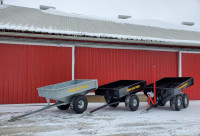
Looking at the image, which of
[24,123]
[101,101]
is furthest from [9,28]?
[101,101]

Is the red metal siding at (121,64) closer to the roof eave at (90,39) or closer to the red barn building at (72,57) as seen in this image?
the red barn building at (72,57)

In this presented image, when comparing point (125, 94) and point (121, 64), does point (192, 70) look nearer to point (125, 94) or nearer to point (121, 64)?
point (121, 64)

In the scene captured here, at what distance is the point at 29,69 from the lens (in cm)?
985

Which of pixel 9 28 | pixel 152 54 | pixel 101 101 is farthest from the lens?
pixel 152 54

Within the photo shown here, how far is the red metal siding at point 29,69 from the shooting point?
9.50 meters

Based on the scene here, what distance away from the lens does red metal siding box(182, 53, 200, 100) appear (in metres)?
12.6

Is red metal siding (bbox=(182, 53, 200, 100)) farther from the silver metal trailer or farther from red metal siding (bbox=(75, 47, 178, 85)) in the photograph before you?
the silver metal trailer

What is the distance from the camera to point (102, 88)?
9266 millimetres

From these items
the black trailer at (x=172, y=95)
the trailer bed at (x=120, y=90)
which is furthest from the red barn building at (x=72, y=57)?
the black trailer at (x=172, y=95)

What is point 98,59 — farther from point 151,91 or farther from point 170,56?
point 170,56

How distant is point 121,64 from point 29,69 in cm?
440

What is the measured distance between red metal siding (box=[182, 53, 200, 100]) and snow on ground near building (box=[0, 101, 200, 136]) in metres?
4.70

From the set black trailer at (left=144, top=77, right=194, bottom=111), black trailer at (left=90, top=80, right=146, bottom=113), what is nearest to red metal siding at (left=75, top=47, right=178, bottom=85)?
black trailer at (left=90, top=80, right=146, bottom=113)

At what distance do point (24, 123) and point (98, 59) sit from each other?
A: 513 centimetres
